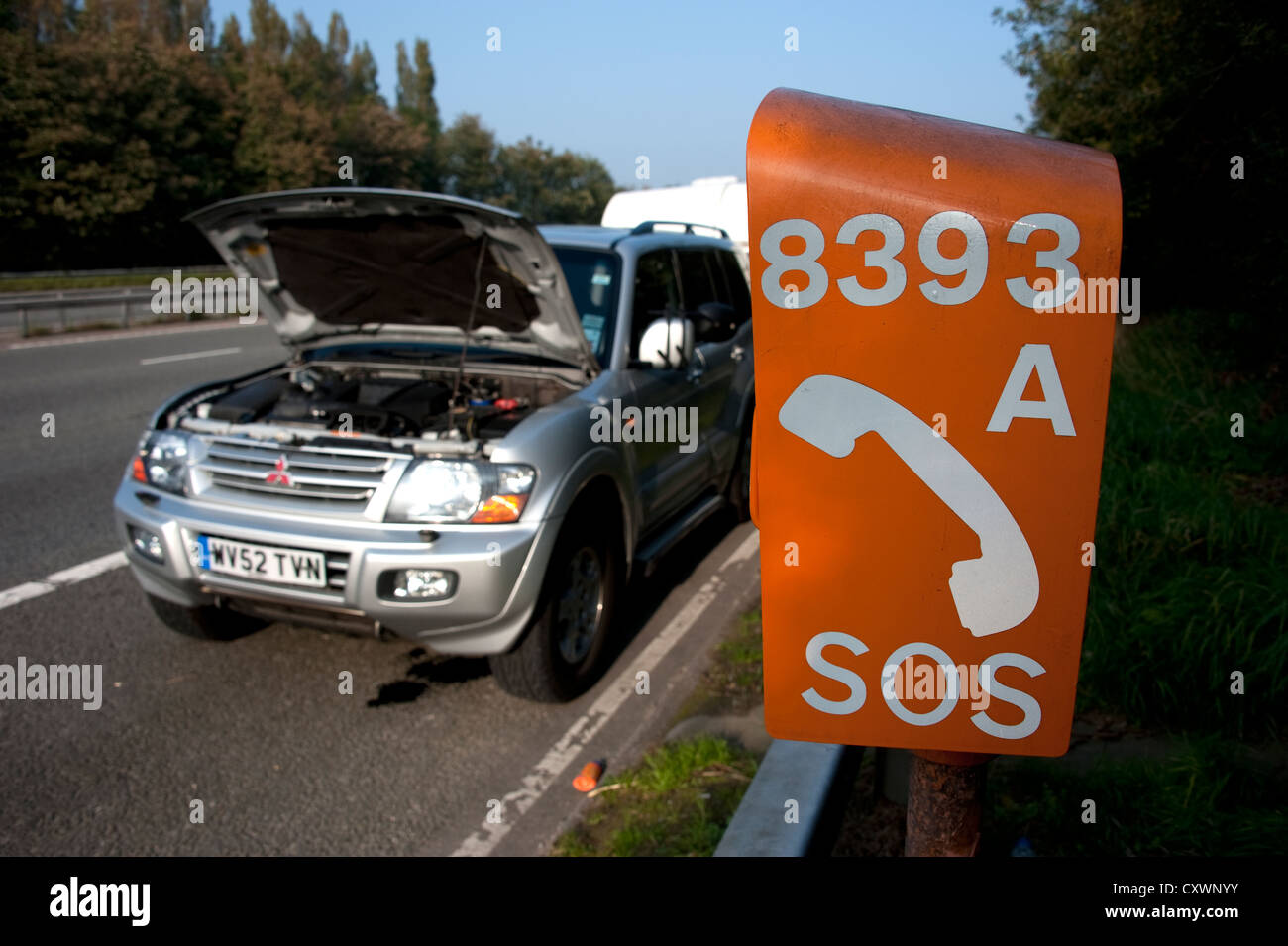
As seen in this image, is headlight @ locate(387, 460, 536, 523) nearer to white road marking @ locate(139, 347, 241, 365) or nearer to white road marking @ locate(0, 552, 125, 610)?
white road marking @ locate(0, 552, 125, 610)

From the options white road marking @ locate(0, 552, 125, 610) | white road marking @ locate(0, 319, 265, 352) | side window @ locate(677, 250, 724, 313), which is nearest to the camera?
white road marking @ locate(0, 552, 125, 610)

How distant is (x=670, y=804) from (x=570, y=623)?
102 cm

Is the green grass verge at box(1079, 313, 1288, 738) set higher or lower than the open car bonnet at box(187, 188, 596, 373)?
lower

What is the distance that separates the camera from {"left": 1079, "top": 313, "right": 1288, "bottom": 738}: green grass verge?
344 cm

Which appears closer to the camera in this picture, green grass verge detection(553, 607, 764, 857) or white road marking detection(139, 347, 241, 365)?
green grass verge detection(553, 607, 764, 857)

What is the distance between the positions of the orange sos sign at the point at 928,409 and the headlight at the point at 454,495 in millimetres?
2315

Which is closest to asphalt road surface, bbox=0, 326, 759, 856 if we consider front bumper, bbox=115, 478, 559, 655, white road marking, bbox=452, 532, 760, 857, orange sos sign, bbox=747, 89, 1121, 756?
white road marking, bbox=452, 532, 760, 857

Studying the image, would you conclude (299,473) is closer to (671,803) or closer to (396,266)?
(396,266)

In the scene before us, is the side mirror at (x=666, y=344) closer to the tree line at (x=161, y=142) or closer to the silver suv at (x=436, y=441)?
the silver suv at (x=436, y=441)

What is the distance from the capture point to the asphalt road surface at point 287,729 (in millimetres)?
3156

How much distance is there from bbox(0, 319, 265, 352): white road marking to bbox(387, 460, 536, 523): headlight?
13565mm
